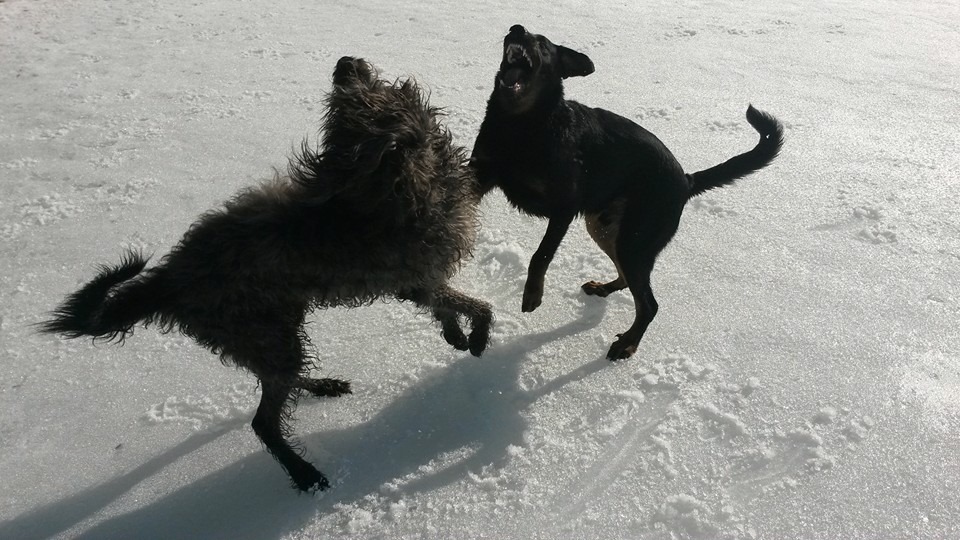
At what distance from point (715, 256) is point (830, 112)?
2.71 m

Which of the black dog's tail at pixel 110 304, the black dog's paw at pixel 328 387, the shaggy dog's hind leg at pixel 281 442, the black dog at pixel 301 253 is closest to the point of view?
the black dog's tail at pixel 110 304

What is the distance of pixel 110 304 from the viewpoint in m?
2.26

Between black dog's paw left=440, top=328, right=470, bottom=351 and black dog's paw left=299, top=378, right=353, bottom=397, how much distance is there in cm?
54

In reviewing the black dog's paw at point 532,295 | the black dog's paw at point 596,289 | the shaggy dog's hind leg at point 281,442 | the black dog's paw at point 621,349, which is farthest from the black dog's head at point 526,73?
the shaggy dog's hind leg at point 281,442

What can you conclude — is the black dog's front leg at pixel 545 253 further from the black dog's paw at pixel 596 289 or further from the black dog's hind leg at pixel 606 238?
the black dog's paw at pixel 596 289

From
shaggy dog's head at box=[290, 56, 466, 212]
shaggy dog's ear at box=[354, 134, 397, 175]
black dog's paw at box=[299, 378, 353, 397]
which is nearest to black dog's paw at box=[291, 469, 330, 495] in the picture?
black dog's paw at box=[299, 378, 353, 397]

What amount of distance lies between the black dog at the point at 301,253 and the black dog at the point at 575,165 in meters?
0.62

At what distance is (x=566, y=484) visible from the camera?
2.63m

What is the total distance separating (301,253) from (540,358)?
1474 mm

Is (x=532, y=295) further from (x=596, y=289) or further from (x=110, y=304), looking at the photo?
(x=110, y=304)

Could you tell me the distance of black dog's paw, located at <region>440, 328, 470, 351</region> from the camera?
319 centimetres

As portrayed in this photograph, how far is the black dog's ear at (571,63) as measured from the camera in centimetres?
339

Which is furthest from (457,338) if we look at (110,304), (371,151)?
(110,304)

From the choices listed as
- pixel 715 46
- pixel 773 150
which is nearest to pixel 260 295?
pixel 773 150
